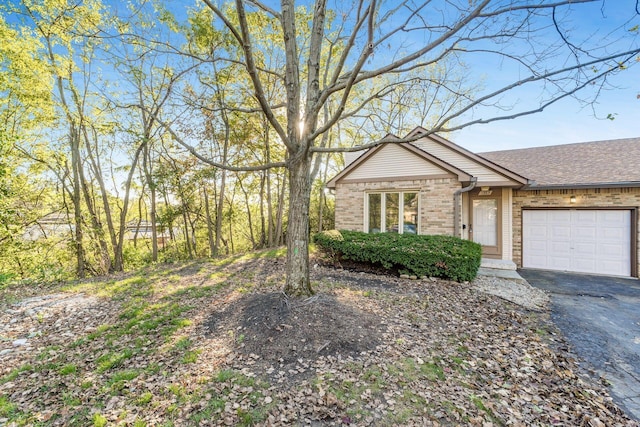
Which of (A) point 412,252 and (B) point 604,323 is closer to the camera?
(B) point 604,323

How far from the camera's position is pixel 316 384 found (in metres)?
2.87

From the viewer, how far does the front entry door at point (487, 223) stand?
9609 mm

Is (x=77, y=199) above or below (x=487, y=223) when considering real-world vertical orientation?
above

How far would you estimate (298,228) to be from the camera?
458 cm

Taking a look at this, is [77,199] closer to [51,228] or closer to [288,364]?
[51,228]

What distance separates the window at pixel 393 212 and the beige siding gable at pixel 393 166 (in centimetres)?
71

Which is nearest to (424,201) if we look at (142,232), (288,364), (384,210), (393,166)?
(384,210)

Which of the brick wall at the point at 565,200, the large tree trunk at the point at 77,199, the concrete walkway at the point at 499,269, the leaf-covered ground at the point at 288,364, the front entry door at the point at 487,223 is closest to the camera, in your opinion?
the leaf-covered ground at the point at 288,364

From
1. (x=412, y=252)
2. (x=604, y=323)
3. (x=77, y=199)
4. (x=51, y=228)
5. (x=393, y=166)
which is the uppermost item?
(x=393, y=166)

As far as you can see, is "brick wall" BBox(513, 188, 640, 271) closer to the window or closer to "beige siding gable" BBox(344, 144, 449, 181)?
"beige siding gable" BBox(344, 144, 449, 181)

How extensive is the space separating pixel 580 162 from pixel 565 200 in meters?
2.26

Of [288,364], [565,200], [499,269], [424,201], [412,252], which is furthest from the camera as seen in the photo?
[424,201]

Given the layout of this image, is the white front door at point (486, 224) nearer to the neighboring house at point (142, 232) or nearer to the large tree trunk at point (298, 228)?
the large tree trunk at point (298, 228)

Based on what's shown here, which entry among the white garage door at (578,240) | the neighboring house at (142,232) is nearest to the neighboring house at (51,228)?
the neighboring house at (142,232)
